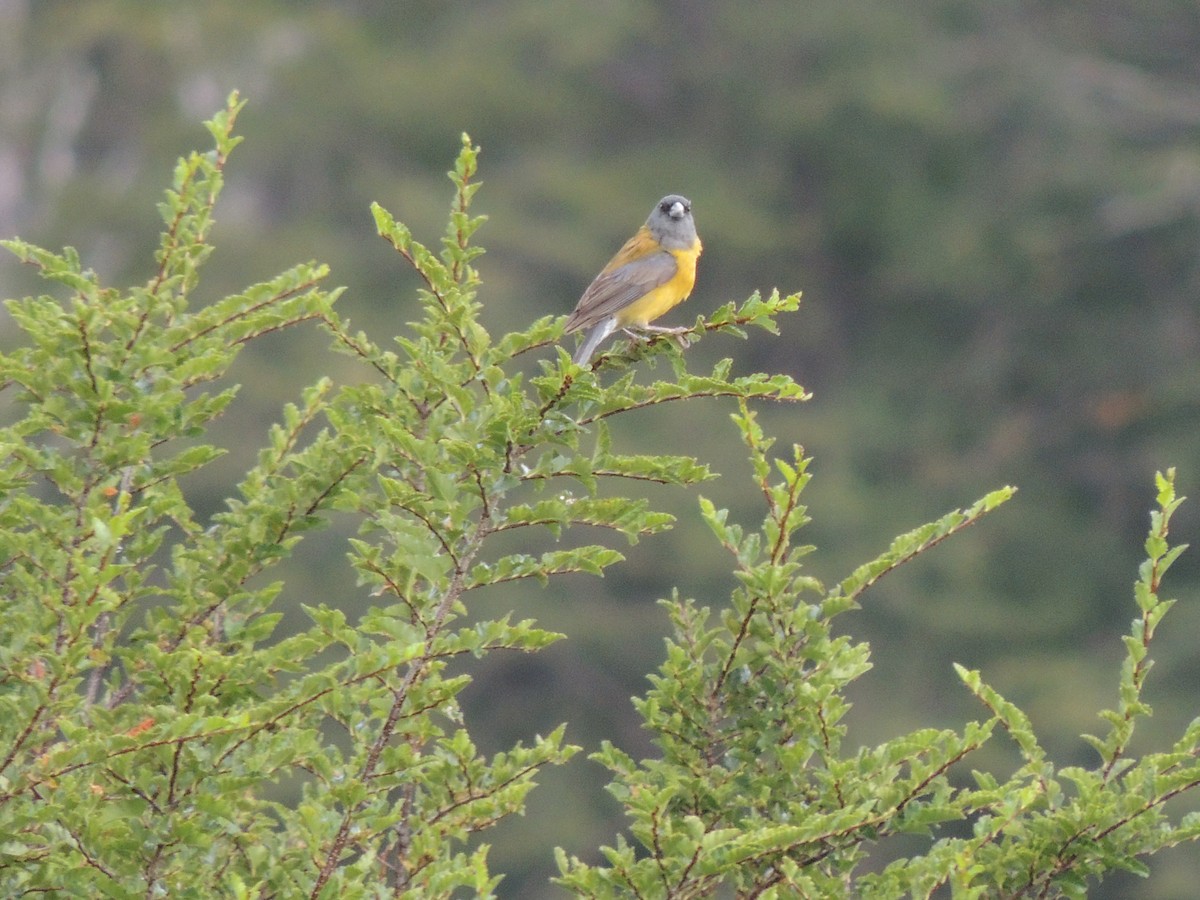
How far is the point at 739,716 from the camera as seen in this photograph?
15.4 feet

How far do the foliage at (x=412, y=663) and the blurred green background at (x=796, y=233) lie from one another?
20504 mm

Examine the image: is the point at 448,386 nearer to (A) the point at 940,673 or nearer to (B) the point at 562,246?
(A) the point at 940,673

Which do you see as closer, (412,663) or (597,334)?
(412,663)

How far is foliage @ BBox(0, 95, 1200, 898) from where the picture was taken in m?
4.10

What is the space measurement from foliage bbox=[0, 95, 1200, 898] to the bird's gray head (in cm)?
300

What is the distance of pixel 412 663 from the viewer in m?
4.14

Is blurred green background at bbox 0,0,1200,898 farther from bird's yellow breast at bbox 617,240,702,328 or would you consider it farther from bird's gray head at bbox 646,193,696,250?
bird's yellow breast at bbox 617,240,702,328

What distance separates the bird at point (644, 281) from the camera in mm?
7004

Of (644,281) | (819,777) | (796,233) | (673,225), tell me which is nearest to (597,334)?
(644,281)

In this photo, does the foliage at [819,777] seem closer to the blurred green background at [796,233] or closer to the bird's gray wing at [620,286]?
the bird's gray wing at [620,286]

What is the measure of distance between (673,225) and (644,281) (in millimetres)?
734

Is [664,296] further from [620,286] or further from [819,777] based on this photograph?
[819,777]

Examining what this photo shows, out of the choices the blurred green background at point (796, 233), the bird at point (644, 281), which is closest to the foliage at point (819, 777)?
the bird at point (644, 281)

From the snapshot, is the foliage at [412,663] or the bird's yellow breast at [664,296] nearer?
the foliage at [412,663]
